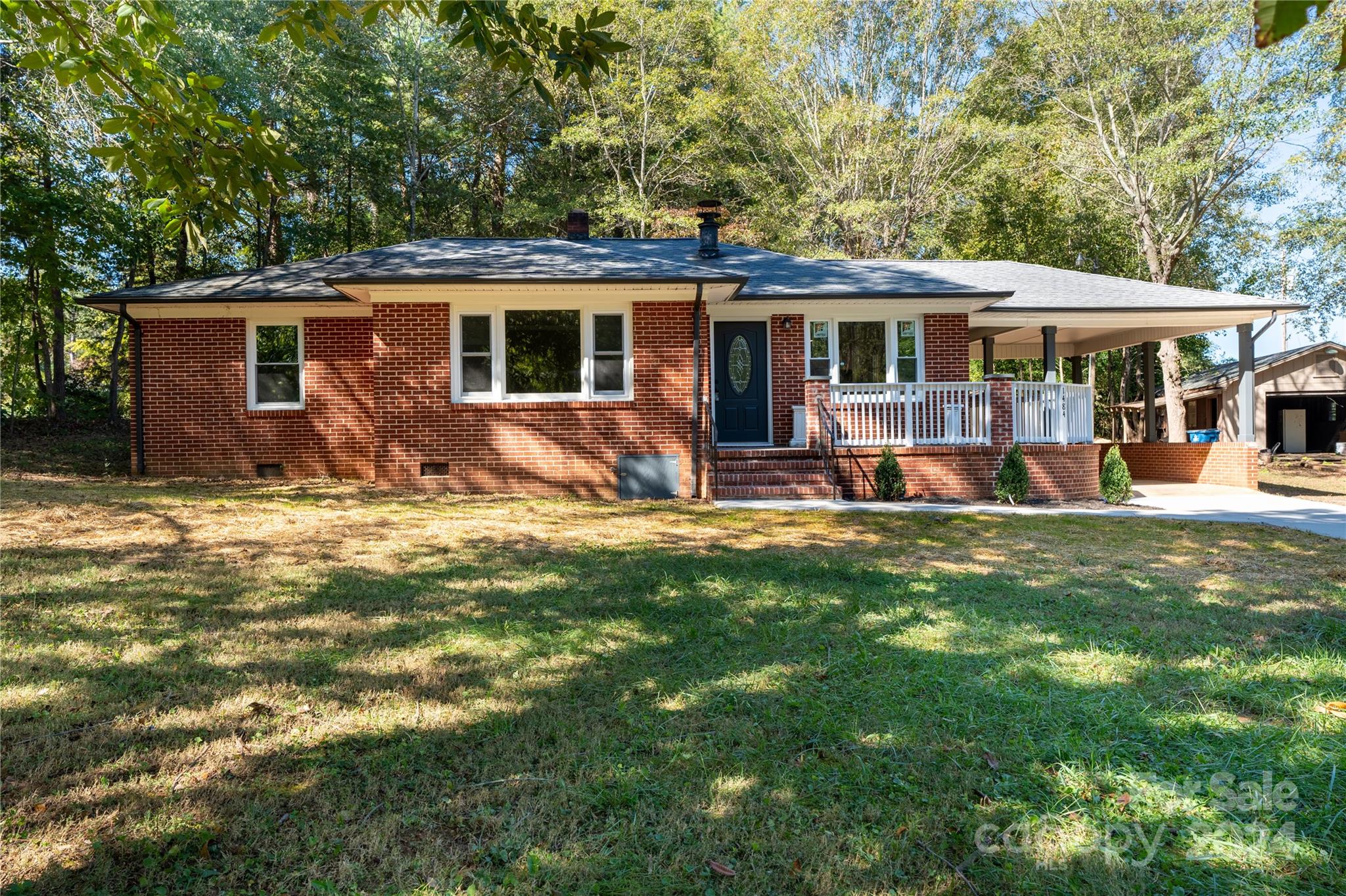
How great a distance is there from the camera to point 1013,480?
437 inches

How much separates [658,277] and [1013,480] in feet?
20.1

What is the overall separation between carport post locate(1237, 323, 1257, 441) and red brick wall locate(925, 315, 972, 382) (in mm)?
5780

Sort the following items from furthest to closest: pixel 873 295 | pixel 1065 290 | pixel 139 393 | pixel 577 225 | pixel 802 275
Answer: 1. pixel 1065 290
2. pixel 577 225
3. pixel 802 275
4. pixel 139 393
5. pixel 873 295

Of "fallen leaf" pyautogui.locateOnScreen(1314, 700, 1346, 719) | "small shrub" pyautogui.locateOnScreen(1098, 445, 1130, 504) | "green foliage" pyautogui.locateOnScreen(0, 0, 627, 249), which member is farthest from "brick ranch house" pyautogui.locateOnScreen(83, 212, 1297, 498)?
"fallen leaf" pyautogui.locateOnScreen(1314, 700, 1346, 719)

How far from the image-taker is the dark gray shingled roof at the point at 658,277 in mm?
10953

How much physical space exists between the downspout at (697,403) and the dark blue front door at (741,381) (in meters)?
2.11

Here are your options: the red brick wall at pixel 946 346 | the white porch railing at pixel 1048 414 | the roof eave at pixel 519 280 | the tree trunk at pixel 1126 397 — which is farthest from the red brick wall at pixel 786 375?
the tree trunk at pixel 1126 397

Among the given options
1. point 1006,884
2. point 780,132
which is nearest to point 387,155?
point 780,132

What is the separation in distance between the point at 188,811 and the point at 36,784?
63 cm

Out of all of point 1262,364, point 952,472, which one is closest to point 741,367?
point 952,472

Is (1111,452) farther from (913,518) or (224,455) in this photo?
(224,455)

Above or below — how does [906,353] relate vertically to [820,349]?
below

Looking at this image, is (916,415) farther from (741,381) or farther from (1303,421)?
(1303,421)

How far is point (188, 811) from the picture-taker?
95.3 inches
